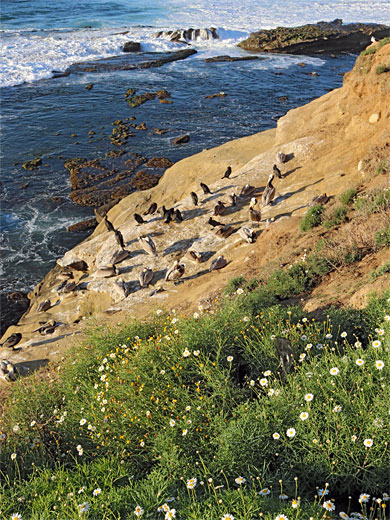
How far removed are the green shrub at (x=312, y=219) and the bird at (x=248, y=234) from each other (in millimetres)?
1486

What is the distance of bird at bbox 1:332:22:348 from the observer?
39.4 ft

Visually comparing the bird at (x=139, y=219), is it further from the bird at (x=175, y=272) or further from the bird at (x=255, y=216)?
the bird at (x=255, y=216)

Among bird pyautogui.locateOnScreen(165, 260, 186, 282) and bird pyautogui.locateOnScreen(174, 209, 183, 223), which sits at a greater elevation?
bird pyautogui.locateOnScreen(174, 209, 183, 223)

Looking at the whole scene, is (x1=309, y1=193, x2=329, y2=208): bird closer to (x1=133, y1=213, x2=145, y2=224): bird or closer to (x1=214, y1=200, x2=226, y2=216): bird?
(x1=214, y1=200, x2=226, y2=216): bird

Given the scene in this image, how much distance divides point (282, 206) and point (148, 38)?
135 ft

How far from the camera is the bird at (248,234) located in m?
12.0

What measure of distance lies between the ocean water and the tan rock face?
449 centimetres

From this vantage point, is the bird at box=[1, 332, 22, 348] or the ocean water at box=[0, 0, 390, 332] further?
the ocean water at box=[0, 0, 390, 332]

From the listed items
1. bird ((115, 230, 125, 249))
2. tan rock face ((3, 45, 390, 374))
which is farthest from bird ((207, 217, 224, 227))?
bird ((115, 230, 125, 249))

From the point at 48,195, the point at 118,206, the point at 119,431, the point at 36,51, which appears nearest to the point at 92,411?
the point at 119,431

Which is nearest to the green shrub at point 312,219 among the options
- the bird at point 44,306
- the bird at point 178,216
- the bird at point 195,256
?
the bird at point 195,256

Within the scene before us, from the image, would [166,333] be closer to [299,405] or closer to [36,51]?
[299,405]

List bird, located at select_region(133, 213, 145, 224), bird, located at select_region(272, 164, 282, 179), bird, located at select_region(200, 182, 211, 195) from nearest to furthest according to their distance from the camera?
bird, located at select_region(272, 164, 282, 179)
bird, located at select_region(133, 213, 145, 224)
bird, located at select_region(200, 182, 211, 195)

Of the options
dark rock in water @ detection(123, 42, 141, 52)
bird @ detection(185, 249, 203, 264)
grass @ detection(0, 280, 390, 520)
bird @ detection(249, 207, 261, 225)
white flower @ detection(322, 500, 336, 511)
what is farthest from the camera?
dark rock in water @ detection(123, 42, 141, 52)
